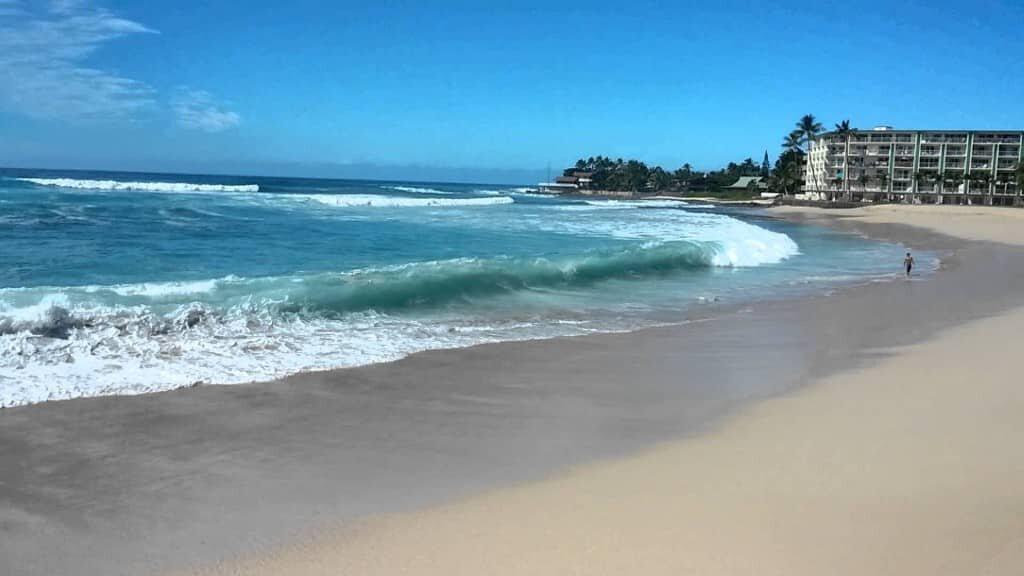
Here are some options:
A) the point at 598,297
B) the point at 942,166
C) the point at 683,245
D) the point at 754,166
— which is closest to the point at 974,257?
the point at 683,245

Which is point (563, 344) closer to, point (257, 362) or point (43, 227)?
point (257, 362)

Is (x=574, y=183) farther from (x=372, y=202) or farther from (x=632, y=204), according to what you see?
(x=372, y=202)

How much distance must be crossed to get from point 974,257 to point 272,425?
95.3 feet

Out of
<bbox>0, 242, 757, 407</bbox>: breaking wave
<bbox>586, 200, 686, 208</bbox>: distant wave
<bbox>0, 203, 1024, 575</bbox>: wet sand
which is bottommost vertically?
<bbox>0, 203, 1024, 575</bbox>: wet sand

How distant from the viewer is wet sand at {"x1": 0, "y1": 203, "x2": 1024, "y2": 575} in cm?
418

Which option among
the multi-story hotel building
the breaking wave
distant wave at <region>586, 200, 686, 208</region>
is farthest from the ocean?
the multi-story hotel building

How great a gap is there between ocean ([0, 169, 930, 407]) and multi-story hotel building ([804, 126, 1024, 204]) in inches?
3102

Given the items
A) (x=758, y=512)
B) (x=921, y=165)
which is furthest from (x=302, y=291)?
(x=921, y=165)

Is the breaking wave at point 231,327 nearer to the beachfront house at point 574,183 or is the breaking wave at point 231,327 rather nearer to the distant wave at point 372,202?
the distant wave at point 372,202

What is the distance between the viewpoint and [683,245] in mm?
25453

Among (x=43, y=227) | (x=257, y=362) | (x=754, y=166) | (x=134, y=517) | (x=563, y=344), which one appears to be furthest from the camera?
(x=754, y=166)

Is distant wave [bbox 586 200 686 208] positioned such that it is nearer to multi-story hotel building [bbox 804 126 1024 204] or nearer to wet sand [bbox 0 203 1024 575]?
multi-story hotel building [bbox 804 126 1024 204]

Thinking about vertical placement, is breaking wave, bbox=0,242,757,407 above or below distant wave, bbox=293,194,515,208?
below

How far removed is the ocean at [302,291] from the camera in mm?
8664
